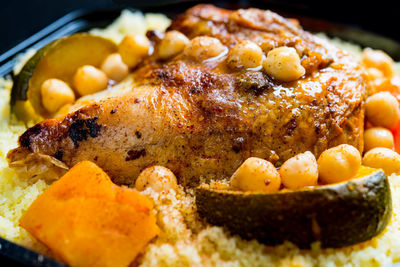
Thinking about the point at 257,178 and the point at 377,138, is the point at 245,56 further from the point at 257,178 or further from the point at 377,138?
the point at 377,138

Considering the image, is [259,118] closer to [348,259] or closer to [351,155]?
[351,155]

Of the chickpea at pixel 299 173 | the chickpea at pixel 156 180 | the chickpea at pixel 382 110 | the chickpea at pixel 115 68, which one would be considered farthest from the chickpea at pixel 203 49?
the chickpea at pixel 382 110

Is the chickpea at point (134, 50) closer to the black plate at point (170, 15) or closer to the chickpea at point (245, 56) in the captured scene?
the chickpea at point (245, 56)

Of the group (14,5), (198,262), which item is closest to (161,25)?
(14,5)

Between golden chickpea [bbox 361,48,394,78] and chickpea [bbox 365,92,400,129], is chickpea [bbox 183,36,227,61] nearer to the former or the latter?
chickpea [bbox 365,92,400,129]

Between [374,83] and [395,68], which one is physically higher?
[374,83]

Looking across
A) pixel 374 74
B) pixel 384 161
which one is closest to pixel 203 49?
pixel 384 161
